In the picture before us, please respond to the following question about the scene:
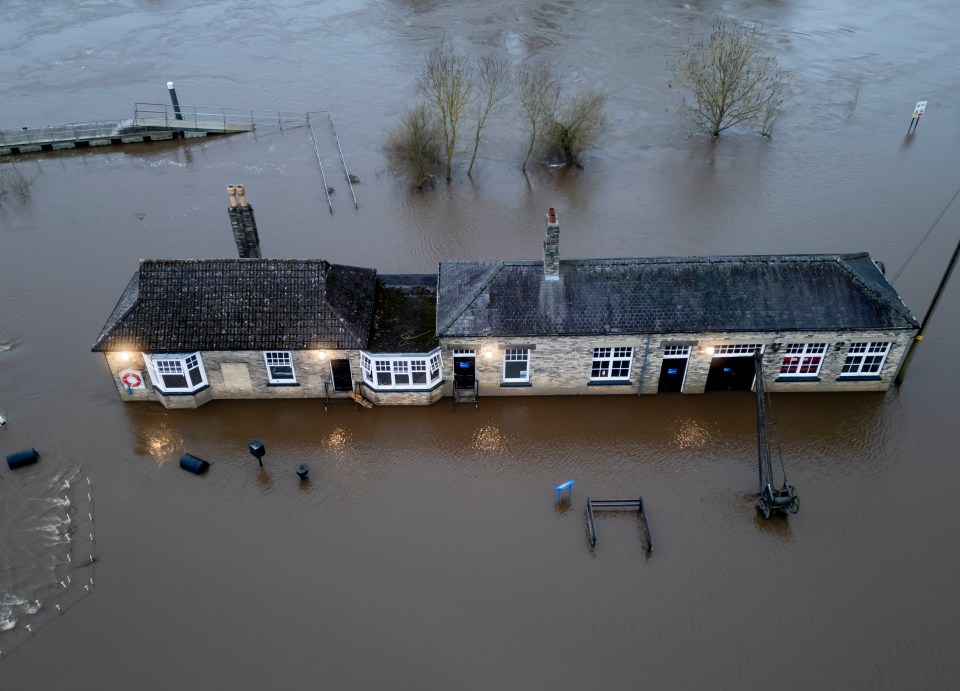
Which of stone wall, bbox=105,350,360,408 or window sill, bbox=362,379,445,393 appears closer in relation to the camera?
stone wall, bbox=105,350,360,408

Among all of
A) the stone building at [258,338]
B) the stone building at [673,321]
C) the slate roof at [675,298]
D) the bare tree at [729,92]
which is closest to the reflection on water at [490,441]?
the stone building at [673,321]

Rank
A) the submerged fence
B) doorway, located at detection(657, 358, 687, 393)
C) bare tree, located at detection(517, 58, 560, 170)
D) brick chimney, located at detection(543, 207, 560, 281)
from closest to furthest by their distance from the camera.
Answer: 1. the submerged fence
2. brick chimney, located at detection(543, 207, 560, 281)
3. doorway, located at detection(657, 358, 687, 393)
4. bare tree, located at detection(517, 58, 560, 170)

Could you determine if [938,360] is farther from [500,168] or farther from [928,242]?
[500,168]

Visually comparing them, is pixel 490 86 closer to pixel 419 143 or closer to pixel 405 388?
pixel 419 143

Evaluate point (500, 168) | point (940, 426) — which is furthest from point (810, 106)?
point (940, 426)

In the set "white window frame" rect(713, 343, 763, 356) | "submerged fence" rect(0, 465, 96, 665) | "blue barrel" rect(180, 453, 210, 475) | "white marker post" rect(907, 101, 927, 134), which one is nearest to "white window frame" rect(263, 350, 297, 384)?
"blue barrel" rect(180, 453, 210, 475)

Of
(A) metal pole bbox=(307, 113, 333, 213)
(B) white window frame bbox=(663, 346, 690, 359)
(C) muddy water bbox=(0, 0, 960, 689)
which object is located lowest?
(C) muddy water bbox=(0, 0, 960, 689)

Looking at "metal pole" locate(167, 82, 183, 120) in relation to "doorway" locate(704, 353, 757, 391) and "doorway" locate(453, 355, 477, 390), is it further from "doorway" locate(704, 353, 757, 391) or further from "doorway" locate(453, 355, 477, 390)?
"doorway" locate(704, 353, 757, 391)

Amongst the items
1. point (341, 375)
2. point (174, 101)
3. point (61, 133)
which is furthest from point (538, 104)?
point (61, 133)
